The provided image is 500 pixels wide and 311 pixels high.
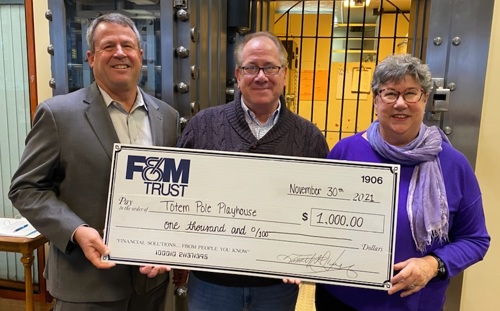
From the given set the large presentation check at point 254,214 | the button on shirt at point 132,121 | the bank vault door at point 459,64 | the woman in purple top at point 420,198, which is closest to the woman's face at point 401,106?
the woman in purple top at point 420,198

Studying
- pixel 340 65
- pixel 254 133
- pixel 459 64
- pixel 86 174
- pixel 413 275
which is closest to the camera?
pixel 413 275

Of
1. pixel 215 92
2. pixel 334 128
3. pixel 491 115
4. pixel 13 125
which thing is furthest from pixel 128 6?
pixel 334 128

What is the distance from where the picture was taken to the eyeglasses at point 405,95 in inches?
44.0

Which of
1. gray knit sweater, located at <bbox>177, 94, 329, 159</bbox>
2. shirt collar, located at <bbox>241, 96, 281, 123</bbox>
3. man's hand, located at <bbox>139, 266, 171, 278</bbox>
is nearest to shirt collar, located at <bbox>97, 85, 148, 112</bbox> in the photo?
gray knit sweater, located at <bbox>177, 94, 329, 159</bbox>

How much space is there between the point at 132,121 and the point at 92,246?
0.43 m

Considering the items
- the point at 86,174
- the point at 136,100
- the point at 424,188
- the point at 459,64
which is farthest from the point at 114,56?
the point at 459,64

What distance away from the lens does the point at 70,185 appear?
4.00 feet

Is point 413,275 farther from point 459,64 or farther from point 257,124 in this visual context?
point 459,64

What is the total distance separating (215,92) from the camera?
86.8 inches

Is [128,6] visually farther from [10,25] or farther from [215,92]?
[10,25]

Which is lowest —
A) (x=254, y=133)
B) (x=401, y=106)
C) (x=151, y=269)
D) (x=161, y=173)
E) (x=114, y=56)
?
(x=151, y=269)

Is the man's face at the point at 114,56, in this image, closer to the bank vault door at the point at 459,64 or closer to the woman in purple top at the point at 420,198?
the woman in purple top at the point at 420,198

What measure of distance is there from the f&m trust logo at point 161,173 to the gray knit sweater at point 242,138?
0.17 m

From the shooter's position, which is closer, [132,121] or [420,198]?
[420,198]
